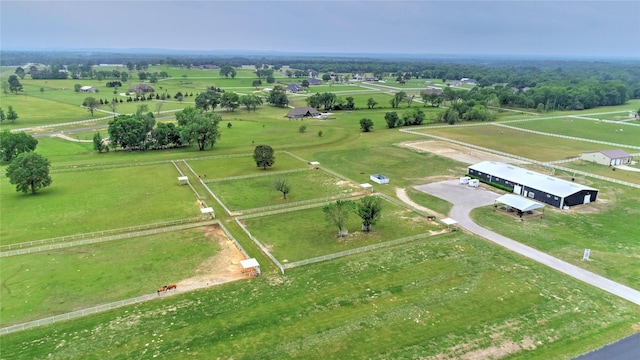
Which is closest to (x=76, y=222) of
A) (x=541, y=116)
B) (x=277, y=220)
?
(x=277, y=220)

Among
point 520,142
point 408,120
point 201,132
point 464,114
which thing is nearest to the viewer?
point 201,132

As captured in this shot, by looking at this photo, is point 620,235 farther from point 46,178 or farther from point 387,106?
point 387,106

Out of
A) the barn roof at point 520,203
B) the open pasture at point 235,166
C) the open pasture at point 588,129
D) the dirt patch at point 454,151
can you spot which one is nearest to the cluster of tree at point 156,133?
the open pasture at point 235,166

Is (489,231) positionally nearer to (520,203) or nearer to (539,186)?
(520,203)

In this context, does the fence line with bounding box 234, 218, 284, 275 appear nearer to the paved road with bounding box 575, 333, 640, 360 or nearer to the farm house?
the paved road with bounding box 575, 333, 640, 360

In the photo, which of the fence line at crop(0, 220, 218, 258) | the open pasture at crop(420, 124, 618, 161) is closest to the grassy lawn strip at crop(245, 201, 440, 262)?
the fence line at crop(0, 220, 218, 258)

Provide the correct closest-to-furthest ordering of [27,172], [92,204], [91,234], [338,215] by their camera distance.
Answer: [338,215], [91,234], [92,204], [27,172]

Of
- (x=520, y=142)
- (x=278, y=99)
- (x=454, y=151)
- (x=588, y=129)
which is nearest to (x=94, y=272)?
(x=454, y=151)
